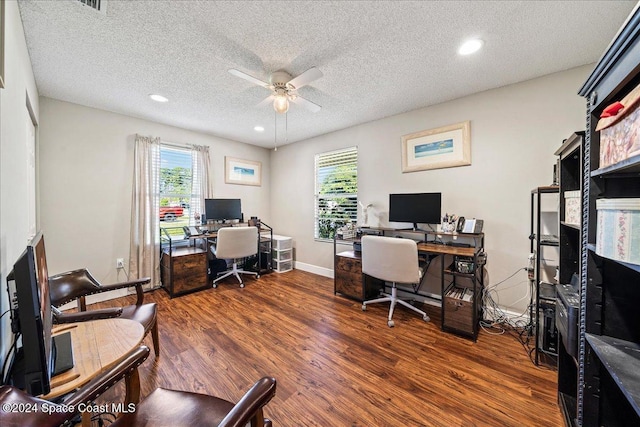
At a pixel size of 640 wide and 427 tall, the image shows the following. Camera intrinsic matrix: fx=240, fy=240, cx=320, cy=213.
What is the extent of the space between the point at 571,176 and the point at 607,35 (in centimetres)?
111

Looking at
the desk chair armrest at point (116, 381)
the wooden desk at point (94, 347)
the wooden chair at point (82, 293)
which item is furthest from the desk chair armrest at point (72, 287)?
the desk chair armrest at point (116, 381)

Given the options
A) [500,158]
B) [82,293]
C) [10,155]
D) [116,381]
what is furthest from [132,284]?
[500,158]

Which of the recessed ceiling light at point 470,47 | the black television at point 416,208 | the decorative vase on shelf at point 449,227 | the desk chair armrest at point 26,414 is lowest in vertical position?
the desk chair armrest at point 26,414

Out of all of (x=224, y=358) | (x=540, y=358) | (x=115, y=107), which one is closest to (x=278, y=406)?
(x=224, y=358)

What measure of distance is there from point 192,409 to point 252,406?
43 centimetres

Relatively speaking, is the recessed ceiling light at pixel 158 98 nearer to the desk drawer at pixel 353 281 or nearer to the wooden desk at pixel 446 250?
the desk drawer at pixel 353 281

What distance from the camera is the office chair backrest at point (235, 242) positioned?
3.50m

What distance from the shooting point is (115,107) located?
304 centimetres

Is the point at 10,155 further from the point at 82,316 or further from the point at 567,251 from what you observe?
the point at 567,251

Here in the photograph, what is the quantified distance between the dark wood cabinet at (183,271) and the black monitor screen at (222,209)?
639 mm

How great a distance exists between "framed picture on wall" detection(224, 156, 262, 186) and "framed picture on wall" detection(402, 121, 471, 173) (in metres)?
2.93

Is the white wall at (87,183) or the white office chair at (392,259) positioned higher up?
the white wall at (87,183)

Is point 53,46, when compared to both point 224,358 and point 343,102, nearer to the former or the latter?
point 343,102

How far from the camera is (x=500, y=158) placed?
2.53 metres
